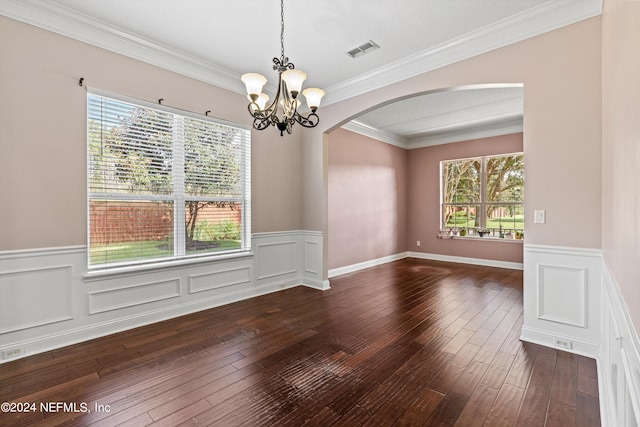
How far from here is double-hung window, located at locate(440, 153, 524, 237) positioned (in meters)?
6.26

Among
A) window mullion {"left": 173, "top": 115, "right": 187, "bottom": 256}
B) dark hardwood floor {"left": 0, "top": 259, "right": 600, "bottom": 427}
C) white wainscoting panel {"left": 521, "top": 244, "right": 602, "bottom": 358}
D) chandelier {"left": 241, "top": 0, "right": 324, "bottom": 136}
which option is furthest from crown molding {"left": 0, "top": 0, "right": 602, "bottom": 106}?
dark hardwood floor {"left": 0, "top": 259, "right": 600, "bottom": 427}

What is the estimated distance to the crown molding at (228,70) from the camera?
2586mm

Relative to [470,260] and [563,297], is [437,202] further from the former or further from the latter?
[563,297]

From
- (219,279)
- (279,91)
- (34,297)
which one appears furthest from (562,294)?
(34,297)

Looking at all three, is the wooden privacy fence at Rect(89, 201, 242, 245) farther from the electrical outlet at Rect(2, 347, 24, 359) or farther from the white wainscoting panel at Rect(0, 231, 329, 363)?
the electrical outlet at Rect(2, 347, 24, 359)

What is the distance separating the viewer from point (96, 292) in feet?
9.65

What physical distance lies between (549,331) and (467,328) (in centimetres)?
70

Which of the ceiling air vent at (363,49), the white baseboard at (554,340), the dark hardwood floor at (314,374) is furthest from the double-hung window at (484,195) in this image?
the ceiling air vent at (363,49)

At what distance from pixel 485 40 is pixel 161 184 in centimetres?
386

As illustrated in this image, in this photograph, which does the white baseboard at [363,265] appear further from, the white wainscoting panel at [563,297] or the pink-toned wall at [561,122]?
the pink-toned wall at [561,122]

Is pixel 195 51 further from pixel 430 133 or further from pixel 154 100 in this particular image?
pixel 430 133

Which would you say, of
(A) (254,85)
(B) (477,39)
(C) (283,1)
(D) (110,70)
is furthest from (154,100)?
(B) (477,39)

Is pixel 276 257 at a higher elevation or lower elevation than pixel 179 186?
lower

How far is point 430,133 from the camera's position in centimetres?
703
